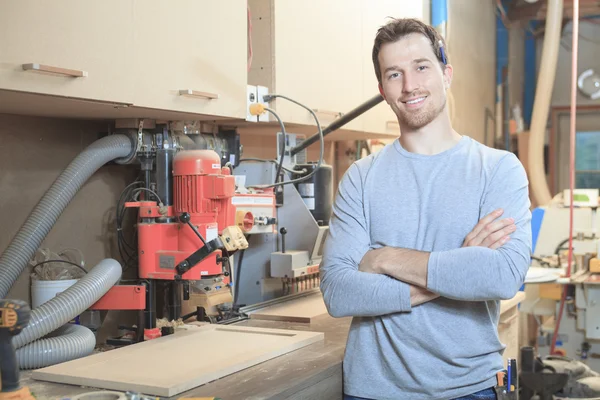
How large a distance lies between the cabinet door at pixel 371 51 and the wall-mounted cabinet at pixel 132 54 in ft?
3.04

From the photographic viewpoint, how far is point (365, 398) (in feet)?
5.29

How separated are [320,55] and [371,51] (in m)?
0.40

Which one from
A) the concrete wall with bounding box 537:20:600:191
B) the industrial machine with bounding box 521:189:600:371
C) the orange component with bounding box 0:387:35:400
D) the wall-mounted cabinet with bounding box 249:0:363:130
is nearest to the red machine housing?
the wall-mounted cabinet with bounding box 249:0:363:130

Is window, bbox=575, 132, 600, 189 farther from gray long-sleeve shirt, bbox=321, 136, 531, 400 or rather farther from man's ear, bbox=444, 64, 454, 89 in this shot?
gray long-sleeve shirt, bbox=321, 136, 531, 400

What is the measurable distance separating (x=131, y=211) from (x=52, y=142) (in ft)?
1.08

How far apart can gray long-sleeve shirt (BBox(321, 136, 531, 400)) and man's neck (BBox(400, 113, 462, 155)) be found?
3cm

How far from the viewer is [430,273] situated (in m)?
1.48

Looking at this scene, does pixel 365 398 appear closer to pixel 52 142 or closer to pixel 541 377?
pixel 52 142

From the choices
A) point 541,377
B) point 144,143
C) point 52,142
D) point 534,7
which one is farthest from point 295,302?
point 534,7

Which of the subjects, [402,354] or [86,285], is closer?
[402,354]

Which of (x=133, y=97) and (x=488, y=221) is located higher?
(x=133, y=97)

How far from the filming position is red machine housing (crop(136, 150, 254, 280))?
1.89 m

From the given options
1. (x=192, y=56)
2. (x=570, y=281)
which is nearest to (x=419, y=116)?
(x=192, y=56)

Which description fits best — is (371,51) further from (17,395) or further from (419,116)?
(17,395)
